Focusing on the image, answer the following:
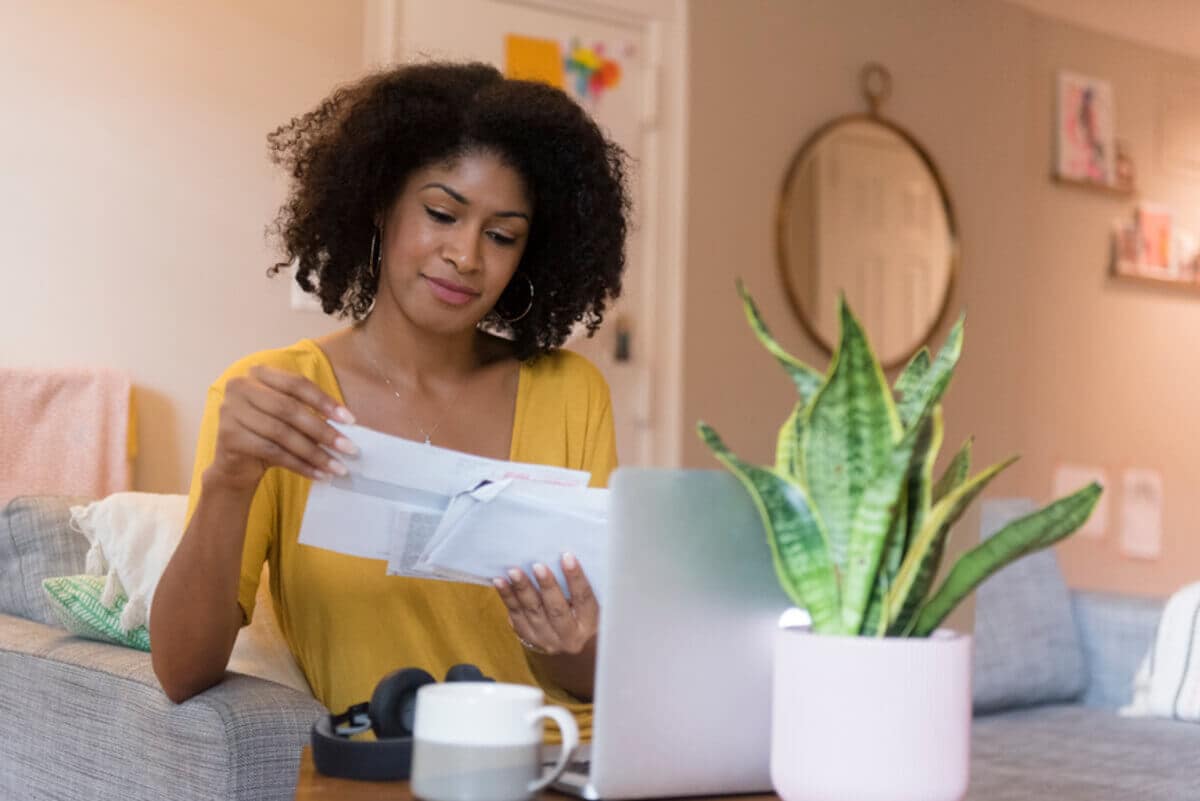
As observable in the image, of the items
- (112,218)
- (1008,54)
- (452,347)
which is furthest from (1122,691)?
(1008,54)

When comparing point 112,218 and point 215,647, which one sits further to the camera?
point 112,218

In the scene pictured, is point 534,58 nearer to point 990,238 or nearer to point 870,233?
point 870,233

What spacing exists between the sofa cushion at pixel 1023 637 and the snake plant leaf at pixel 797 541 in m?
1.75

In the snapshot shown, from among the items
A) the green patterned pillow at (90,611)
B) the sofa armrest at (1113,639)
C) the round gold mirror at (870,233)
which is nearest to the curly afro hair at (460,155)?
the green patterned pillow at (90,611)

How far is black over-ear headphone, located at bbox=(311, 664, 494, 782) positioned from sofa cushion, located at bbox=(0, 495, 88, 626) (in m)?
1.13

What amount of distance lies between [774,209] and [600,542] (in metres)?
2.96

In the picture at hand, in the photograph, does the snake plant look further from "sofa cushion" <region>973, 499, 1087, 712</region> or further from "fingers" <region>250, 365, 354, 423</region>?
"sofa cushion" <region>973, 499, 1087, 712</region>

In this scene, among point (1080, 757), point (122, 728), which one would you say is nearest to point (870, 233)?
point (1080, 757)

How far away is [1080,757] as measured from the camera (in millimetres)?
2156

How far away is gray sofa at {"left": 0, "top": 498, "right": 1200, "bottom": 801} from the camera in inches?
53.2

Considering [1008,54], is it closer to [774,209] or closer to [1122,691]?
[774,209]

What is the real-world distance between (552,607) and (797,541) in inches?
16.9

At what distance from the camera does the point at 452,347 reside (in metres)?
1.79

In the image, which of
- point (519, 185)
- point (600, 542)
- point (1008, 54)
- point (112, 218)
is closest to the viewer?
point (600, 542)
